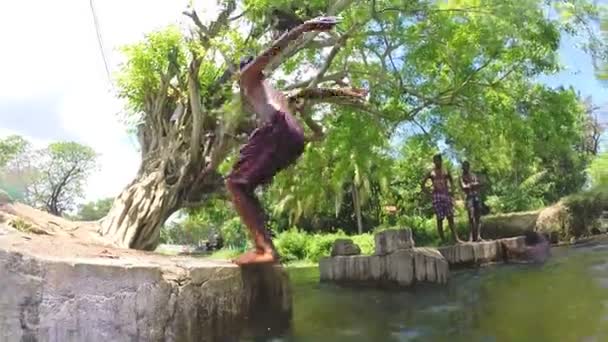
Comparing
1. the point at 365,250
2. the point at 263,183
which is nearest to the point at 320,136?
the point at 263,183

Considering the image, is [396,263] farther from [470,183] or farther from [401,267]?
[470,183]

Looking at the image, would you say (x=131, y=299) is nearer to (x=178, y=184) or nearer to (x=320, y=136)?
(x=178, y=184)

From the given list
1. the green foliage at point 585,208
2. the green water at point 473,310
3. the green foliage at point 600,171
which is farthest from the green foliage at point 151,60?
the green foliage at point 600,171

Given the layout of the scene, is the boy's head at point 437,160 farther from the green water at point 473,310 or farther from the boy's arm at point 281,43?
the boy's arm at point 281,43

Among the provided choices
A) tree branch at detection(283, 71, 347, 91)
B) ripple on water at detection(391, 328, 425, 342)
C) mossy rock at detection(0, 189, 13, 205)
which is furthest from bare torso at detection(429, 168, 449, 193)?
mossy rock at detection(0, 189, 13, 205)

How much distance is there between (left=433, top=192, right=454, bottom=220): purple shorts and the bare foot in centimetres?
802

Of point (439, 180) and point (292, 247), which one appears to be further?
point (292, 247)

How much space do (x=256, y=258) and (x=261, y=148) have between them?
3.08 ft

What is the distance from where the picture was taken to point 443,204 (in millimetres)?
12492

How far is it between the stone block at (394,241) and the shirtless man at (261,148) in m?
5.31

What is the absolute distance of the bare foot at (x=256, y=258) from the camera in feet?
15.9

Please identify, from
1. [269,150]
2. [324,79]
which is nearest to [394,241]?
[324,79]

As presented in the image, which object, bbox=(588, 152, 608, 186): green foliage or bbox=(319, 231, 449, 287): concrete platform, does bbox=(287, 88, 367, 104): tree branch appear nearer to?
bbox=(319, 231, 449, 287): concrete platform

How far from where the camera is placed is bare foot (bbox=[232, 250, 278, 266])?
4855mm
